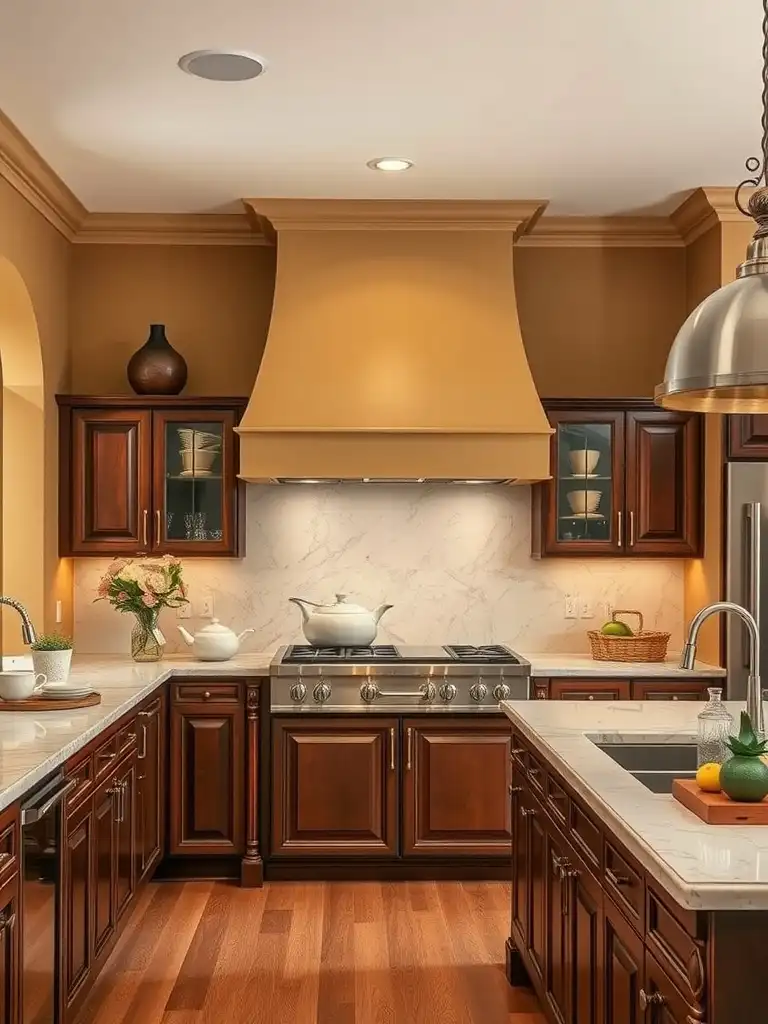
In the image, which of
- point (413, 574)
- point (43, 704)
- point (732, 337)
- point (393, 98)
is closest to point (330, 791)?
point (413, 574)

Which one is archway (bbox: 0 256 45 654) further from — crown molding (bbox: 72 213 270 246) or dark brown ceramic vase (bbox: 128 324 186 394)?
crown molding (bbox: 72 213 270 246)

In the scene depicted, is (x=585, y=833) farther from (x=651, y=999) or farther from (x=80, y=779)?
(x=80, y=779)

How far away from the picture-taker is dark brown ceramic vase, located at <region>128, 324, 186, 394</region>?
5.52 meters

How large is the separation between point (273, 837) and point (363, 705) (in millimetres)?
698

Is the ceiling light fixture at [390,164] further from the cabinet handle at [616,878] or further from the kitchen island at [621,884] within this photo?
the cabinet handle at [616,878]

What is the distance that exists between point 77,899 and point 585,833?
61.2 inches

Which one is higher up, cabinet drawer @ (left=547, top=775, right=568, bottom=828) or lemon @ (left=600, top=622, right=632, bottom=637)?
lemon @ (left=600, top=622, right=632, bottom=637)

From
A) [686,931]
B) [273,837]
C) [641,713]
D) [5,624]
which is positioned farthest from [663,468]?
[686,931]

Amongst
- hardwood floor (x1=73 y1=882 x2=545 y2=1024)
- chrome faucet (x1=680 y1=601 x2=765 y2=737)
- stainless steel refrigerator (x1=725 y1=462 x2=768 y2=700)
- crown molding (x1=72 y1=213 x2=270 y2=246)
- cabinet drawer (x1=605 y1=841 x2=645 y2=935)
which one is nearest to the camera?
cabinet drawer (x1=605 y1=841 x2=645 y2=935)

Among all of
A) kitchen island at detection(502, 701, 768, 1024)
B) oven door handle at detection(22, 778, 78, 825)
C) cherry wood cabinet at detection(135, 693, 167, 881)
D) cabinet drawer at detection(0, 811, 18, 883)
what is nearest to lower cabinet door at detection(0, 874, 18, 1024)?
cabinet drawer at detection(0, 811, 18, 883)

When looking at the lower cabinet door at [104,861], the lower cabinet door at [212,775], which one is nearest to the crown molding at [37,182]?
the lower cabinet door at [212,775]

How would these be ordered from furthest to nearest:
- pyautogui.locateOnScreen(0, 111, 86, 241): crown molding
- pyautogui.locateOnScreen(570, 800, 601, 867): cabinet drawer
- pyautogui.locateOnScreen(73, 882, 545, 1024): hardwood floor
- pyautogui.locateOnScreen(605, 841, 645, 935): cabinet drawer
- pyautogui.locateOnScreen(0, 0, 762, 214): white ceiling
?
pyautogui.locateOnScreen(0, 111, 86, 241): crown molding → pyautogui.locateOnScreen(73, 882, 545, 1024): hardwood floor → pyautogui.locateOnScreen(0, 0, 762, 214): white ceiling → pyautogui.locateOnScreen(570, 800, 601, 867): cabinet drawer → pyautogui.locateOnScreen(605, 841, 645, 935): cabinet drawer

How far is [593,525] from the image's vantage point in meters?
5.52

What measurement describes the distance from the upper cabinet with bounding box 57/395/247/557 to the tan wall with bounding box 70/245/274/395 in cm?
39
